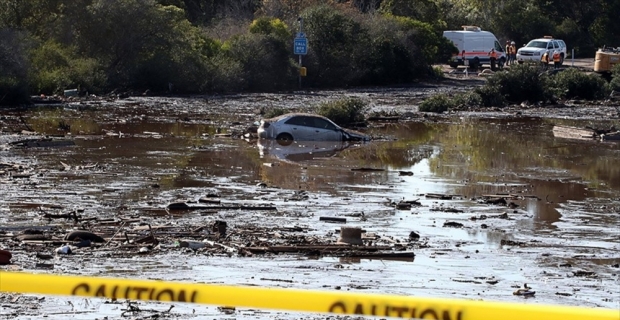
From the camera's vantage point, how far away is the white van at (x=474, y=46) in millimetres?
69812

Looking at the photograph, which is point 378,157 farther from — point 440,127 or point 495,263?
point 495,263

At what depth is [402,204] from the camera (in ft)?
72.4

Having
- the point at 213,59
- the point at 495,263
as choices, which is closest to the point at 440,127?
the point at 213,59

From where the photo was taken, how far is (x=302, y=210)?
21016mm

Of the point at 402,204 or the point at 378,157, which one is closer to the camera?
the point at 402,204

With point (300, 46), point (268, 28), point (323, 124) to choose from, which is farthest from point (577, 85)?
point (323, 124)

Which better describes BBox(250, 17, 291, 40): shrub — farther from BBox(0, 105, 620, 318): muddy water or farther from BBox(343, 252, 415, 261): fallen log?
BBox(343, 252, 415, 261): fallen log

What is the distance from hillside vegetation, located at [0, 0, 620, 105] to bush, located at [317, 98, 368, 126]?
1379 centimetres

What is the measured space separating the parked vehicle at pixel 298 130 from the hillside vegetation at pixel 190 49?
46.3 ft

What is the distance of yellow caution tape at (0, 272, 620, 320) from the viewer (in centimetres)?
329

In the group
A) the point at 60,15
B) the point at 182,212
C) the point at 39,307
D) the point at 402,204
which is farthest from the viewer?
the point at 60,15

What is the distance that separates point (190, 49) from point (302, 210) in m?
34.9

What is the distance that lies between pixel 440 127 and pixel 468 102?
29.1 ft

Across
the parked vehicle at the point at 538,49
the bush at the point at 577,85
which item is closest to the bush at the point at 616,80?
the bush at the point at 577,85
